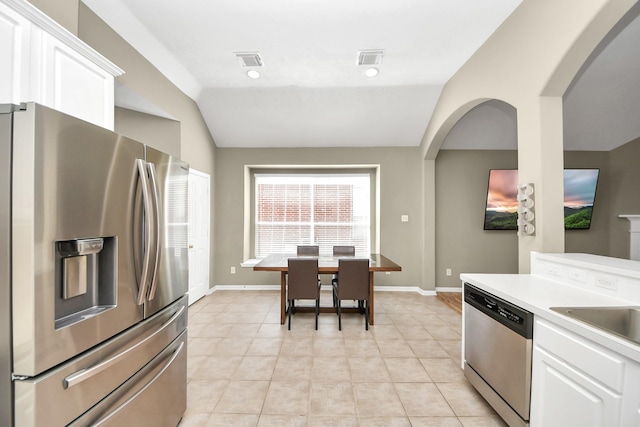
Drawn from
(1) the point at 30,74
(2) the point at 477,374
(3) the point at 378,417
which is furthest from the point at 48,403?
(2) the point at 477,374

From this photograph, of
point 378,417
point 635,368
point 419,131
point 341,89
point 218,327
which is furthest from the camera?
point 419,131

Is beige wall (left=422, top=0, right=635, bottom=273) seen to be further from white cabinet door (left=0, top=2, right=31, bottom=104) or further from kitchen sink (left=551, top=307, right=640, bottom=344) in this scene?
white cabinet door (left=0, top=2, right=31, bottom=104)

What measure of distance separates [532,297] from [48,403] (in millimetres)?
2258

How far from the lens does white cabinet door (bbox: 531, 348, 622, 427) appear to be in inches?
43.9

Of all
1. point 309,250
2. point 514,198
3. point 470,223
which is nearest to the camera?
point 309,250

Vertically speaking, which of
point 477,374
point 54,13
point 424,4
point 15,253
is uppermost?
point 424,4

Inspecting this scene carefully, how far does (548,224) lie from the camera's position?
2.08 m

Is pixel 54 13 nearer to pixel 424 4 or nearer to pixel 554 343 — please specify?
pixel 424 4

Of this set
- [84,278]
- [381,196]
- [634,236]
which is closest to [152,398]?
[84,278]

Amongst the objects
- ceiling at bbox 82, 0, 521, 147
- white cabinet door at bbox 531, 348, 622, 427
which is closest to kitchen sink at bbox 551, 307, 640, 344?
white cabinet door at bbox 531, 348, 622, 427

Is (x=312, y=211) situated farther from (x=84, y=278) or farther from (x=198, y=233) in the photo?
(x=84, y=278)

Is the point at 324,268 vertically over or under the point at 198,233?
under

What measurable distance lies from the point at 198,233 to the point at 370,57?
3490 millimetres

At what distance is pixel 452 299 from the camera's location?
14.5 ft
